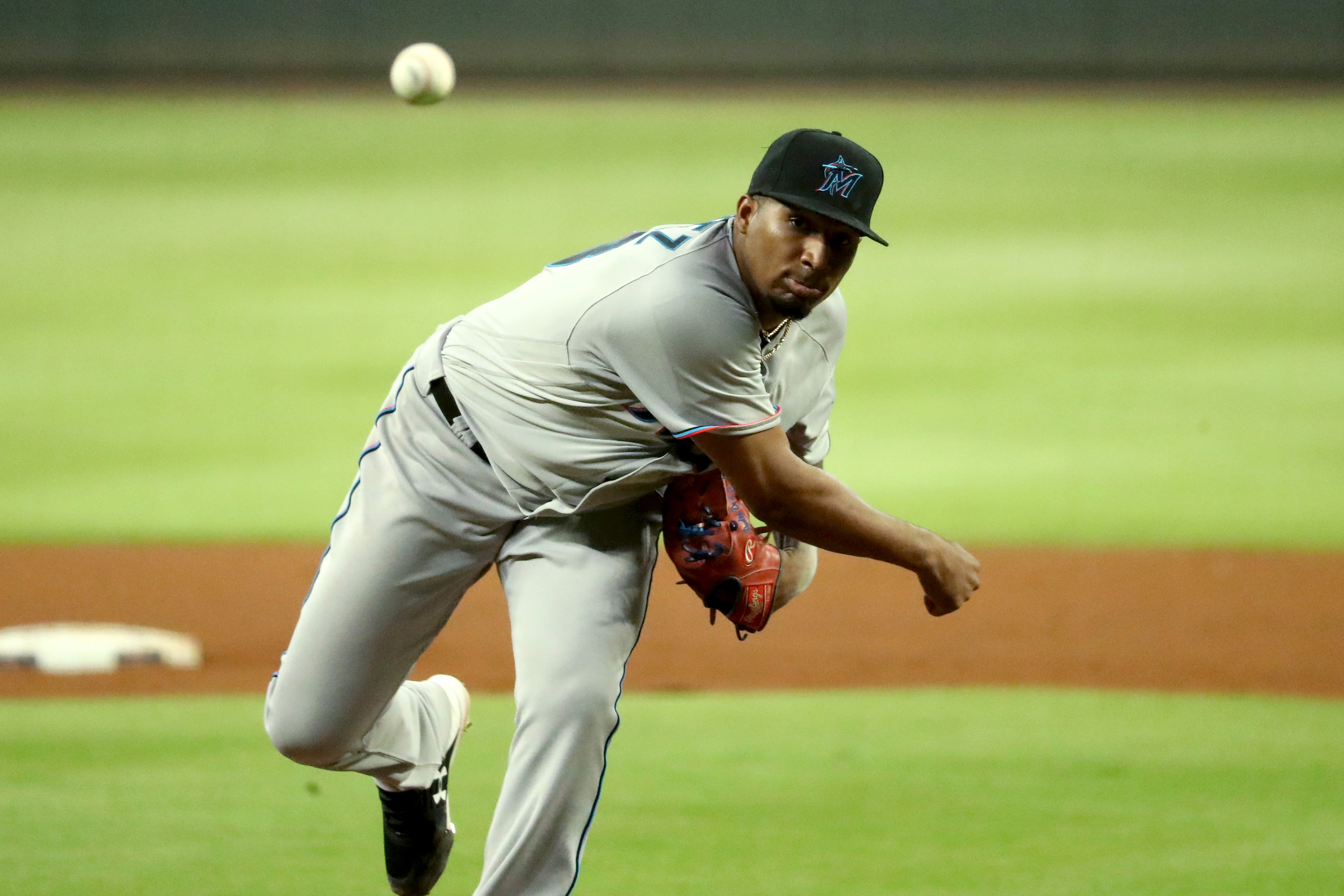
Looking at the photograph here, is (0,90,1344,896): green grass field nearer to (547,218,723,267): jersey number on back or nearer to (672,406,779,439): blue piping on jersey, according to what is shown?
(672,406,779,439): blue piping on jersey

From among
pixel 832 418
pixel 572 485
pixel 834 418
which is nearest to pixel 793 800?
pixel 572 485

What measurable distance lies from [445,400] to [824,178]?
100 centimetres

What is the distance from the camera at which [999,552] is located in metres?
7.73

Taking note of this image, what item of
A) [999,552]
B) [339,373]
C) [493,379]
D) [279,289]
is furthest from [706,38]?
[493,379]

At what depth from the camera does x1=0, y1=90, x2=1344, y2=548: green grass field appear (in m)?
9.02

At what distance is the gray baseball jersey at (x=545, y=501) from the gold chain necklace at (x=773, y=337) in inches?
0.9

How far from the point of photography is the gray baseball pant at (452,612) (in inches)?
129

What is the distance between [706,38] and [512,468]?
18.7 metres

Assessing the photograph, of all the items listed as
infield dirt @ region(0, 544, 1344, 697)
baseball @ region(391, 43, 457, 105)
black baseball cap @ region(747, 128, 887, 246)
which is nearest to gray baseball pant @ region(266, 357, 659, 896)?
black baseball cap @ region(747, 128, 887, 246)

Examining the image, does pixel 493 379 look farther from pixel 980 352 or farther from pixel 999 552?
pixel 980 352

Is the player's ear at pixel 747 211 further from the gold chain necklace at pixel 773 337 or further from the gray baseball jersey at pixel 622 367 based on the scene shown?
the gold chain necklace at pixel 773 337

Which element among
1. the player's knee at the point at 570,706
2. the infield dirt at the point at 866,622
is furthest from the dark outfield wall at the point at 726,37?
the player's knee at the point at 570,706

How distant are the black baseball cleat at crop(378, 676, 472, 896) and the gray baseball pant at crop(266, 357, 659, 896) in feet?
0.31

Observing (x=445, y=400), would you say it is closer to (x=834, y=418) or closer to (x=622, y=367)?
(x=622, y=367)
